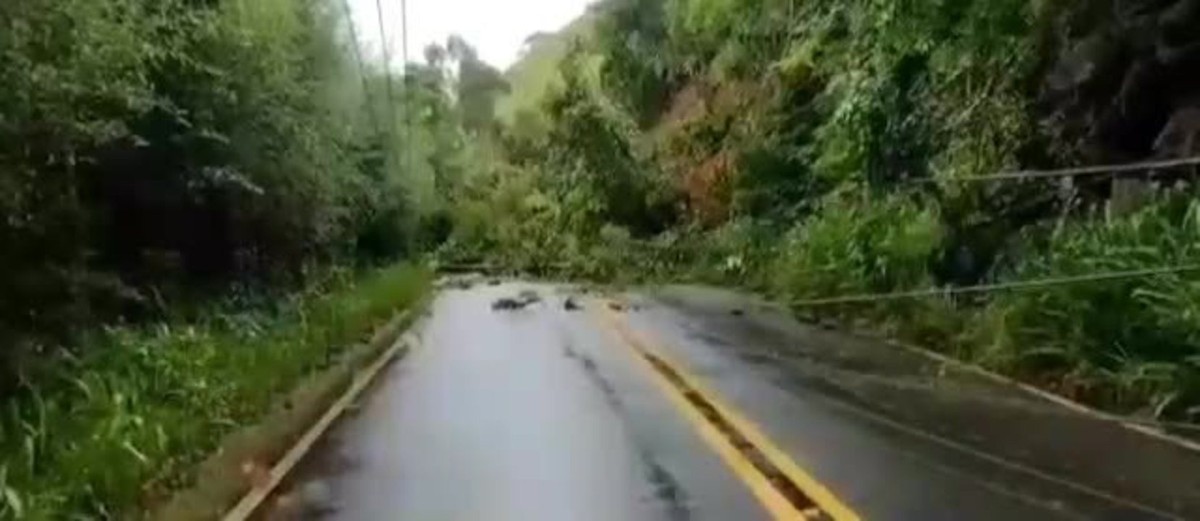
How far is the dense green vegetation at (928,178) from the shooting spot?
13.4 metres

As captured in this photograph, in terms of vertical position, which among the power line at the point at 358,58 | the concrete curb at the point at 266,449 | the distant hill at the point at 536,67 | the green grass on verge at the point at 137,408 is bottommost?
the concrete curb at the point at 266,449

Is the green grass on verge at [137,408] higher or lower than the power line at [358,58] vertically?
lower

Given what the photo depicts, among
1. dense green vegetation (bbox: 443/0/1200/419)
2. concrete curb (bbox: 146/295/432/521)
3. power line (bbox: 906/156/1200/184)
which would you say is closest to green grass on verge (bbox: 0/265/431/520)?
concrete curb (bbox: 146/295/432/521)

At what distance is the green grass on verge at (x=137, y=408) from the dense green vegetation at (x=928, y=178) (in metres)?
6.35

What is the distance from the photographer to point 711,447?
10703 mm

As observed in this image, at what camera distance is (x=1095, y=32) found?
18141 millimetres

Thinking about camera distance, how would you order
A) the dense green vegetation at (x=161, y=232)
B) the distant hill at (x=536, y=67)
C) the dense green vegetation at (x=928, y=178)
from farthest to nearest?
the distant hill at (x=536, y=67)
the dense green vegetation at (x=928, y=178)
the dense green vegetation at (x=161, y=232)

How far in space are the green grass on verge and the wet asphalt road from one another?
2.41 ft

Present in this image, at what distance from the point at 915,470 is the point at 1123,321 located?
12.9 feet

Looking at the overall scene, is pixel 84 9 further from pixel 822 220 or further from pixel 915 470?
pixel 822 220

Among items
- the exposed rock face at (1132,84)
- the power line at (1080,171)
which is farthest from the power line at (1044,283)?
the exposed rock face at (1132,84)

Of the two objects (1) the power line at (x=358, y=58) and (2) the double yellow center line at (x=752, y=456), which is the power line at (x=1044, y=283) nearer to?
(2) the double yellow center line at (x=752, y=456)

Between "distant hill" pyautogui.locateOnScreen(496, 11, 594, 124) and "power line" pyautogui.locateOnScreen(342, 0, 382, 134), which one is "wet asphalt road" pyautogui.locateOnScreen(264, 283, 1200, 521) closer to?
"power line" pyautogui.locateOnScreen(342, 0, 382, 134)

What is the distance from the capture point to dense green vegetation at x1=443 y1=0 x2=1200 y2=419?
1341 centimetres
